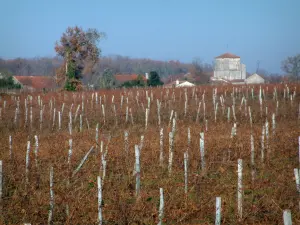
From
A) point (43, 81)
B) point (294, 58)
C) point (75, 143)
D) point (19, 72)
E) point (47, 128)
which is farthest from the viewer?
point (19, 72)

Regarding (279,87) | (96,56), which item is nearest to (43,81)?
(96,56)

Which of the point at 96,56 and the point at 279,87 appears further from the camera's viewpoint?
the point at 96,56

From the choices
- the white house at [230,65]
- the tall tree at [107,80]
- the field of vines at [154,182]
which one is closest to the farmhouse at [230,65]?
the white house at [230,65]

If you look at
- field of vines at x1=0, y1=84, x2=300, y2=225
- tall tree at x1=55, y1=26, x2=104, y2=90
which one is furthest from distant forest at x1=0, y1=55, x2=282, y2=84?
field of vines at x1=0, y1=84, x2=300, y2=225

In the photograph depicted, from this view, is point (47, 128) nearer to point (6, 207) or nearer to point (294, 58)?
point (6, 207)

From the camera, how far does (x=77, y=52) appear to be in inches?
1714

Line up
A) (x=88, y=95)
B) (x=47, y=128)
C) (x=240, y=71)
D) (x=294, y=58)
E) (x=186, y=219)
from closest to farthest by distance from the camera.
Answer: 1. (x=186, y=219)
2. (x=47, y=128)
3. (x=88, y=95)
4. (x=294, y=58)
5. (x=240, y=71)

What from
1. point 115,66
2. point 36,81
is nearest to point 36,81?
point 36,81

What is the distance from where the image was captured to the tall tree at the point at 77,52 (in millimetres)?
42281

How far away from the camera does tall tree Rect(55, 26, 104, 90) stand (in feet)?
139

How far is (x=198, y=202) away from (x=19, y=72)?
95.6 meters

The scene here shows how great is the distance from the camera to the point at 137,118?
72.6ft

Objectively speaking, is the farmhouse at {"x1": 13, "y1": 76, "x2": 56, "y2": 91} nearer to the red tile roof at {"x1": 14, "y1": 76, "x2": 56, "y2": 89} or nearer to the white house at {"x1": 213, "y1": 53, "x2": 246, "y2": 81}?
the red tile roof at {"x1": 14, "y1": 76, "x2": 56, "y2": 89}

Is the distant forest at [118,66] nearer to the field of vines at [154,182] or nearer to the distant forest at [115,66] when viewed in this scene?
the distant forest at [115,66]
